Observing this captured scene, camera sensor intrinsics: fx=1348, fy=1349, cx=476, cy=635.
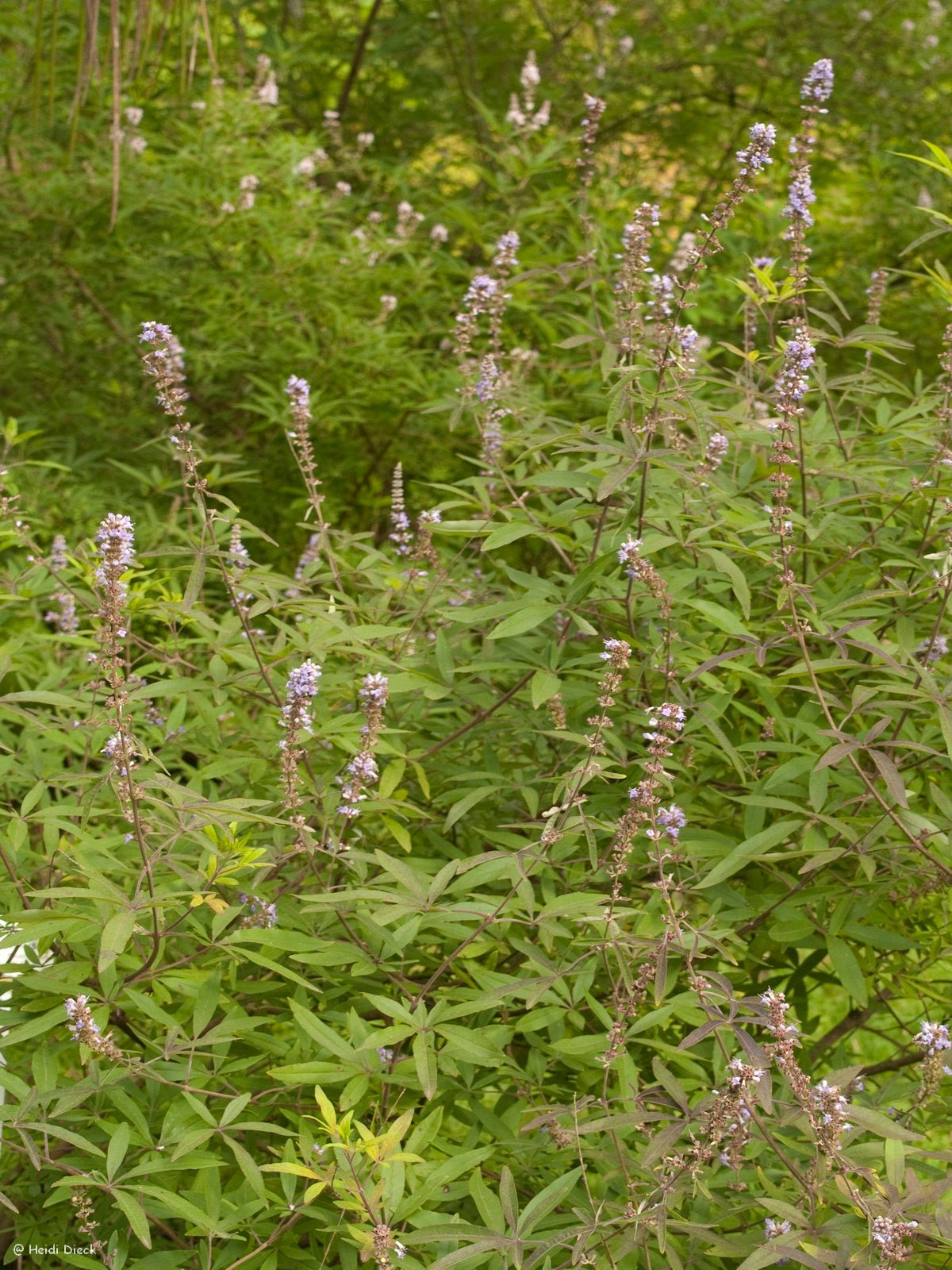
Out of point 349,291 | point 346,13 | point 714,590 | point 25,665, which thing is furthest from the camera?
point 346,13

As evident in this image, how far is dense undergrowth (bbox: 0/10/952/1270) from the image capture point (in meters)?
2.17

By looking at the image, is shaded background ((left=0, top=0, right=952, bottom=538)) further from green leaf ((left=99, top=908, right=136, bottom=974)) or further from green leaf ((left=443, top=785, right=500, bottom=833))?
green leaf ((left=99, top=908, right=136, bottom=974))

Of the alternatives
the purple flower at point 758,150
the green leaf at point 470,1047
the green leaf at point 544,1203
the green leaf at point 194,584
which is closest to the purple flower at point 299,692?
the green leaf at point 194,584

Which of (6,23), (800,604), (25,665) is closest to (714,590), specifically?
(800,604)

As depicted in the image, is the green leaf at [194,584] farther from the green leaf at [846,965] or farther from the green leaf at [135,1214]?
the green leaf at [846,965]

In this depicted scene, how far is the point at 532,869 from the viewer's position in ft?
7.57

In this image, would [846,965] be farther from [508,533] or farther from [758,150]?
[758,150]

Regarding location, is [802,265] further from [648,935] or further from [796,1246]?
[796,1246]

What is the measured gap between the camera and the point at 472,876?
2.30 metres

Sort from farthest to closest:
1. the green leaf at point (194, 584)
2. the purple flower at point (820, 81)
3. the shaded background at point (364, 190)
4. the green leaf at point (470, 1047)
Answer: the shaded background at point (364, 190), the purple flower at point (820, 81), the green leaf at point (194, 584), the green leaf at point (470, 1047)

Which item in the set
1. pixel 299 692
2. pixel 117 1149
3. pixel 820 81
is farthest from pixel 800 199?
pixel 117 1149

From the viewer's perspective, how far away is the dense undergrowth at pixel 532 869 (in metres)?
2.17

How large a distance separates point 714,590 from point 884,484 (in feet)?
2.06

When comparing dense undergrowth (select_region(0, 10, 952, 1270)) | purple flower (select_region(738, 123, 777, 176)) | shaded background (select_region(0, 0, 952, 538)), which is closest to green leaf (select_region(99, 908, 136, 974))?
dense undergrowth (select_region(0, 10, 952, 1270))
